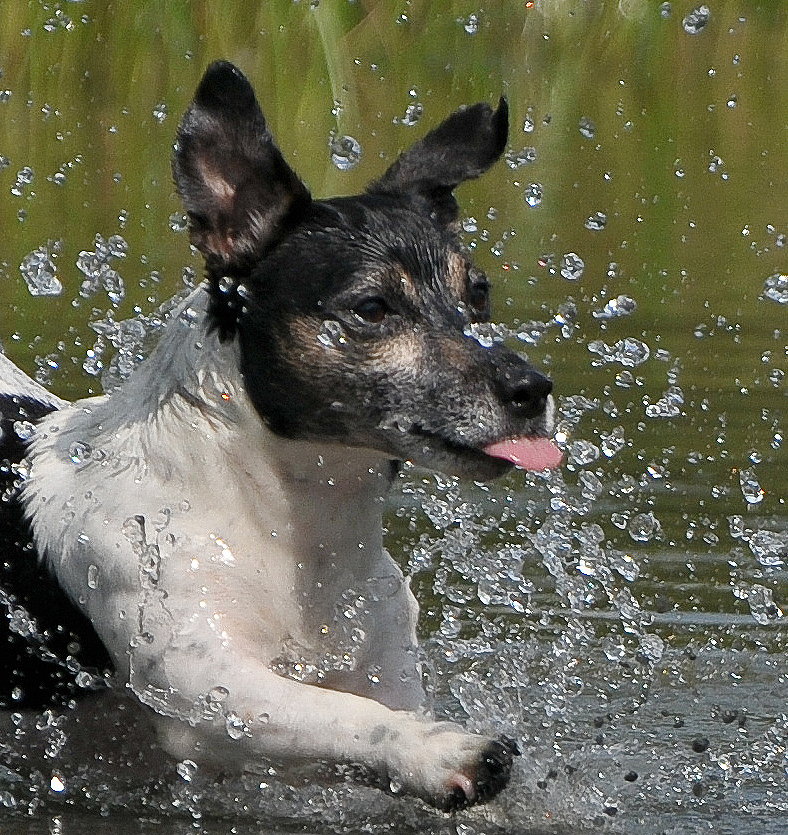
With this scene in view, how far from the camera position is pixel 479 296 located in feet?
16.0

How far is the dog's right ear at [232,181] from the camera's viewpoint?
4.72 m

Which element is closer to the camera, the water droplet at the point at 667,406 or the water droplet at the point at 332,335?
the water droplet at the point at 332,335

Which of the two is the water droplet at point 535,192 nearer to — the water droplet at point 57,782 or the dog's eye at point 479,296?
the dog's eye at point 479,296

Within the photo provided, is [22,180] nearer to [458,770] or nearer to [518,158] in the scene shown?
[518,158]

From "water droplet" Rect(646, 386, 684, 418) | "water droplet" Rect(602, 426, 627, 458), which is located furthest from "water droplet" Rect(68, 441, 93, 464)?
"water droplet" Rect(646, 386, 684, 418)

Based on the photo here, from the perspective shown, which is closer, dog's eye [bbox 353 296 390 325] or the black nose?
the black nose

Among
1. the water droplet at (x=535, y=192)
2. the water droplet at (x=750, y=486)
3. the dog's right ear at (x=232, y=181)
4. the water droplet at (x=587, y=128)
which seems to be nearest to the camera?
the dog's right ear at (x=232, y=181)

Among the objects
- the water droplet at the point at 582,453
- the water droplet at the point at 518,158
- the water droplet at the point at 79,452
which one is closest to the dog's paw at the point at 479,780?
the water droplet at the point at 79,452

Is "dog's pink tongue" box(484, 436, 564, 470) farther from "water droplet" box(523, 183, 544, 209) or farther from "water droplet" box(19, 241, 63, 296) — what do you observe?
"water droplet" box(523, 183, 544, 209)

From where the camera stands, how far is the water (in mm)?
4969

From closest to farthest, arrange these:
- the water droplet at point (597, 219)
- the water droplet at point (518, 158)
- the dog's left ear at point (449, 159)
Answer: the dog's left ear at point (449, 159) → the water droplet at point (597, 219) → the water droplet at point (518, 158)

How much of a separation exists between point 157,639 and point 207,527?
0.29 m

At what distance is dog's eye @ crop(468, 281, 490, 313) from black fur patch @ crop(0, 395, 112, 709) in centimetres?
120

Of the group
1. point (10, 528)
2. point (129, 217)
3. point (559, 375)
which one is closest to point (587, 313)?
point (559, 375)
